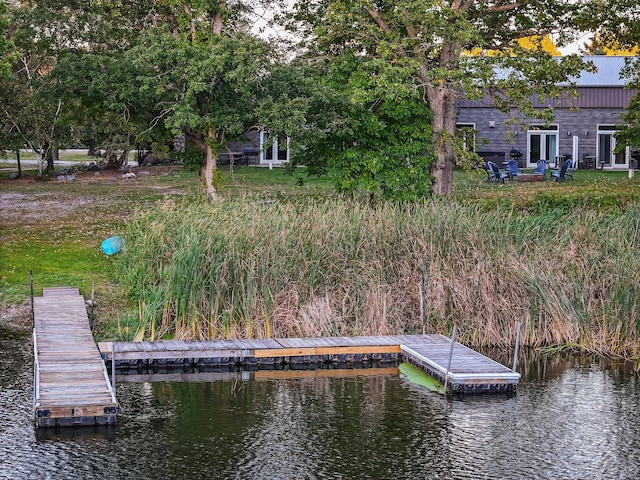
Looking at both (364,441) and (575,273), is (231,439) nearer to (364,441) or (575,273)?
(364,441)

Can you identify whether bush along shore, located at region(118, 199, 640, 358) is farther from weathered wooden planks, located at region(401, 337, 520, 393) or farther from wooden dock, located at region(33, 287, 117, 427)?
weathered wooden planks, located at region(401, 337, 520, 393)

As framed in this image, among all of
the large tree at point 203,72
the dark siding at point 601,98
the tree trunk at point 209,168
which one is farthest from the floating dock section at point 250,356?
the dark siding at point 601,98

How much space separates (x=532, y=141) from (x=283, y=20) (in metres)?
20.9

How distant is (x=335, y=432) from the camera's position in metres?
11.9

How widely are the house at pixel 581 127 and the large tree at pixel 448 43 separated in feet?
57.6

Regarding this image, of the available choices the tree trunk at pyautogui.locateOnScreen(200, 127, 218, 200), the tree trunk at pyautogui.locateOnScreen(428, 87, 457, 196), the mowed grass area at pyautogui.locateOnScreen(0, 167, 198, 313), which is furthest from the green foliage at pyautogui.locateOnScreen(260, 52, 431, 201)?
the mowed grass area at pyautogui.locateOnScreen(0, 167, 198, 313)

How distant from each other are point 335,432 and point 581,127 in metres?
34.1

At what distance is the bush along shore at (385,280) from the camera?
15.6m

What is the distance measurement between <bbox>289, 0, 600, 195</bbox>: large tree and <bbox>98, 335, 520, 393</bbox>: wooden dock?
378 inches

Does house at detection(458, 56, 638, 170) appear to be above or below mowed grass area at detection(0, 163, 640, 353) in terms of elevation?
above

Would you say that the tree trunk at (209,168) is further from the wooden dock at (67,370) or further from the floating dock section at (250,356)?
the floating dock section at (250,356)

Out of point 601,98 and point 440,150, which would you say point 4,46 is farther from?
point 601,98

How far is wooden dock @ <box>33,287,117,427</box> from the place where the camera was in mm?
11633

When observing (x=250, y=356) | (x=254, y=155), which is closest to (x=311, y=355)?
(x=250, y=356)
